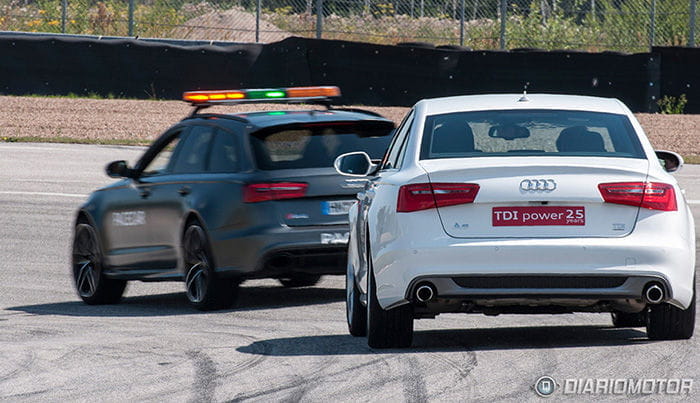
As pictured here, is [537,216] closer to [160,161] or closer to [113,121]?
[160,161]

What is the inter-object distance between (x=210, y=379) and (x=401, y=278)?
1.16 metres

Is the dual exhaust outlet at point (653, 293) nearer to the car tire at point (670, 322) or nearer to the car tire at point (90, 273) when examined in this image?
the car tire at point (670, 322)

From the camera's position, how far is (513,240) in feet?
25.7

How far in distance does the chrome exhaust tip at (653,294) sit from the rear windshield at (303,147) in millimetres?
3959

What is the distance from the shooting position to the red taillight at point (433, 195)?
7902mm

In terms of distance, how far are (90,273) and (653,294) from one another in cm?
625

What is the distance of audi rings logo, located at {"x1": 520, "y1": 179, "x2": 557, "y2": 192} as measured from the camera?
309 inches

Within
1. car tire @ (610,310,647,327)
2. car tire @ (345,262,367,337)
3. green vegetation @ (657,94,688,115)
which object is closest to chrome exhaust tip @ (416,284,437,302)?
car tire @ (345,262,367,337)

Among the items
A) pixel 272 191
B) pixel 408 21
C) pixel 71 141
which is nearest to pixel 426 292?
pixel 272 191

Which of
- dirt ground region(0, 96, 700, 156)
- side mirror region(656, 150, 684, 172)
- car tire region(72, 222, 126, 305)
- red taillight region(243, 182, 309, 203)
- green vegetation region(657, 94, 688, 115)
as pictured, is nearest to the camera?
side mirror region(656, 150, 684, 172)

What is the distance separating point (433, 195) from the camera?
7.97 metres

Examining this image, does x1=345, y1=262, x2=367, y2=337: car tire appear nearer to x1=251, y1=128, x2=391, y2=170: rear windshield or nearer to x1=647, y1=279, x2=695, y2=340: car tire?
x1=647, y1=279, x2=695, y2=340: car tire

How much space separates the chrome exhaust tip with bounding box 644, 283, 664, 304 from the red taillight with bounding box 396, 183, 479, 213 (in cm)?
105

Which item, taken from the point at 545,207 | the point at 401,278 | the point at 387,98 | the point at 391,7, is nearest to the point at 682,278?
the point at 545,207
